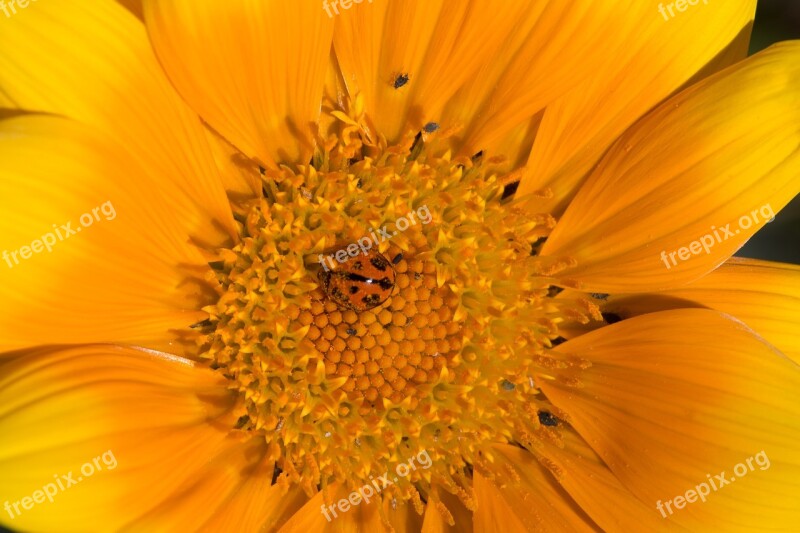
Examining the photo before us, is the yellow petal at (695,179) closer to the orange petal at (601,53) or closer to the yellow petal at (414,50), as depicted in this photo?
the orange petal at (601,53)

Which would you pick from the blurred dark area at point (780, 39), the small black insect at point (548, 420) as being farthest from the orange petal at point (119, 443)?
the blurred dark area at point (780, 39)

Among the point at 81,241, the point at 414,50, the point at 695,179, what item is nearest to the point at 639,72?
the point at 695,179

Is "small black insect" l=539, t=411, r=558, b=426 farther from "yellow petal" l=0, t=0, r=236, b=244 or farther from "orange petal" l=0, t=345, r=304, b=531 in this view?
"yellow petal" l=0, t=0, r=236, b=244

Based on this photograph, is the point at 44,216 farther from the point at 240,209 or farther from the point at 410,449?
the point at 410,449

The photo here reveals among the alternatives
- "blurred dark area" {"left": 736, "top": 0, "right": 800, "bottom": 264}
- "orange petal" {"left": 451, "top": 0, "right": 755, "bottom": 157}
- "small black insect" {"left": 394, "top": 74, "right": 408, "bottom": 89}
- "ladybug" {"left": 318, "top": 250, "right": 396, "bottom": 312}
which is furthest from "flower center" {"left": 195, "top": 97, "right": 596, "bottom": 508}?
"blurred dark area" {"left": 736, "top": 0, "right": 800, "bottom": 264}

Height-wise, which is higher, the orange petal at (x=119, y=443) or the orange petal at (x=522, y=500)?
the orange petal at (x=119, y=443)

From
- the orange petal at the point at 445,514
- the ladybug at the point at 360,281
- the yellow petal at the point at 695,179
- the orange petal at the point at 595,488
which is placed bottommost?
the orange petal at the point at 595,488

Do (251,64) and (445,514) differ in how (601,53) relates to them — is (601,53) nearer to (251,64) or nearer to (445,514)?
(251,64)
